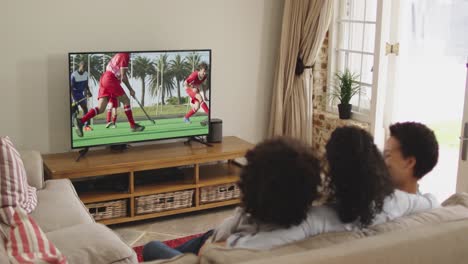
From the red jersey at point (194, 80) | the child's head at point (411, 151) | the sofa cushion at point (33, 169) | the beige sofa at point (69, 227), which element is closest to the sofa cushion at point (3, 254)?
the beige sofa at point (69, 227)

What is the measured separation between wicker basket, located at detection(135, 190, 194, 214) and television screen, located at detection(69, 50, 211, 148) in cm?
46

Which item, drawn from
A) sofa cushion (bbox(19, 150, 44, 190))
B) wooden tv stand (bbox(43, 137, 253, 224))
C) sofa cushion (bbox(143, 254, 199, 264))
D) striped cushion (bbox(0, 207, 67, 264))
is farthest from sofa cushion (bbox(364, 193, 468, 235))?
sofa cushion (bbox(19, 150, 44, 190))

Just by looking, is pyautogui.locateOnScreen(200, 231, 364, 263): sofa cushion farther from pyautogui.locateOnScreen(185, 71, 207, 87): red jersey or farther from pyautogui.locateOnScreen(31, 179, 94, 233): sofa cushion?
pyautogui.locateOnScreen(185, 71, 207, 87): red jersey

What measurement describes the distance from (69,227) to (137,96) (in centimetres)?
157

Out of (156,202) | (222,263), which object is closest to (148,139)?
(156,202)

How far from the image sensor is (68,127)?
4.68 metres

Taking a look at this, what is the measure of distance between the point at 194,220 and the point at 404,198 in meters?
2.64

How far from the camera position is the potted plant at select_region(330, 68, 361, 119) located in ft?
16.5

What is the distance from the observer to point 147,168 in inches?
176

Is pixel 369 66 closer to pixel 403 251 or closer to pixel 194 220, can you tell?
pixel 194 220

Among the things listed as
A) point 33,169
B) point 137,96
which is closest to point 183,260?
point 33,169

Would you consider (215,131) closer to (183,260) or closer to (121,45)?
(121,45)

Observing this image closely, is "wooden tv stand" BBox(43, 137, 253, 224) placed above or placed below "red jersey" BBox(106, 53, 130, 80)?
below

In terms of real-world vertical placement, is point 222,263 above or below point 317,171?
below
